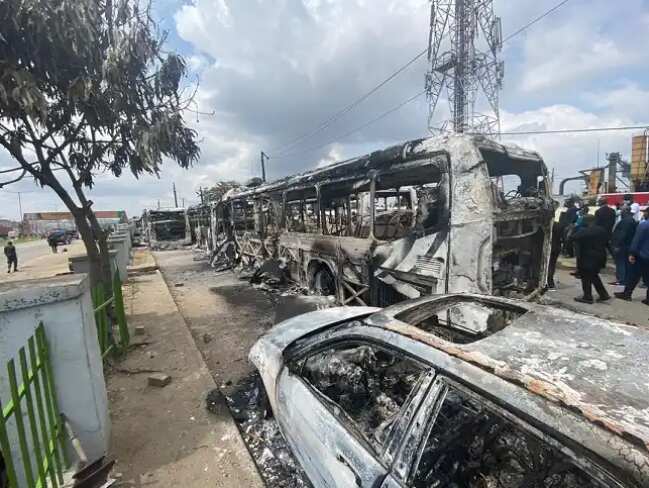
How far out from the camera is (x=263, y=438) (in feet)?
9.33

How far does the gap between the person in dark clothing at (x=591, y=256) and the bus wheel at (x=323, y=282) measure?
4495mm

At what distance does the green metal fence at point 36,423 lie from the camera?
6.27ft

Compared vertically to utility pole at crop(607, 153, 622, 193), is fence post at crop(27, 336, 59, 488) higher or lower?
lower

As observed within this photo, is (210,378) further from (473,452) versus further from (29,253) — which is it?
(29,253)

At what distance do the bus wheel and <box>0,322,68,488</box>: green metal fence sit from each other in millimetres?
4318

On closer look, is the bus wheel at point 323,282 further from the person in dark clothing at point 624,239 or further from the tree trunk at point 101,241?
the person in dark clothing at point 624,239

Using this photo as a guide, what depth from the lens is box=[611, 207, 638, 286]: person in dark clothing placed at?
22.3 feet

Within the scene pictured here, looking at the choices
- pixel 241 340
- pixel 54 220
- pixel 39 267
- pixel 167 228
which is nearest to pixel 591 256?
pixel 241 340

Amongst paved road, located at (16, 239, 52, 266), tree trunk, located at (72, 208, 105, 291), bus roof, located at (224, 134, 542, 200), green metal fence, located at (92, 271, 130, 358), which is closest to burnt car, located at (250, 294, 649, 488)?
bus roof, located at (224, 134, 542, 200)

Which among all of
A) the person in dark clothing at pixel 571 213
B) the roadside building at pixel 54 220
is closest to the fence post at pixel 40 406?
the person in dark clothing at pixel 571 213

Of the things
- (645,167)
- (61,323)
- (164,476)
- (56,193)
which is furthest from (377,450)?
(645,167)

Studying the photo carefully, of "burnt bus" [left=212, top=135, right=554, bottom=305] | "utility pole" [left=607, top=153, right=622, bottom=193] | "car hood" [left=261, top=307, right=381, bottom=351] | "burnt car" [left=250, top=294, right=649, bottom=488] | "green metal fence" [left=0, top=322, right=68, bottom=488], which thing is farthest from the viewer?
"utility pole" [left=607, top=153, right=622, bottom=193]

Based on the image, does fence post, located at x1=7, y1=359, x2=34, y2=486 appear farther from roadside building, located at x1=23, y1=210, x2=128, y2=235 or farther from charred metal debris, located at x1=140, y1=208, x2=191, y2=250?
roadside building, located at x1=23, y1=210, x2=128, y2=235

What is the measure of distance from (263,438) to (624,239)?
7.92 metres
